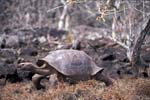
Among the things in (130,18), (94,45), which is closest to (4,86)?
(130,18)

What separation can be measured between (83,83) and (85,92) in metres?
0.81

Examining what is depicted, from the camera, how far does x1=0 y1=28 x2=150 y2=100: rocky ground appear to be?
7914 mm

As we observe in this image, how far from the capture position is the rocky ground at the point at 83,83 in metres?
7.91

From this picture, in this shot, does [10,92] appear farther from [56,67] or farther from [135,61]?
[135,61]

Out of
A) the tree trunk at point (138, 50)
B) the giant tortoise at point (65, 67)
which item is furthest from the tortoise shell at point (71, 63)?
the tree trunk at point (138, 50)

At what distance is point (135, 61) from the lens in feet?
35.3

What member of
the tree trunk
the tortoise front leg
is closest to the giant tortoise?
the tortoise front leg

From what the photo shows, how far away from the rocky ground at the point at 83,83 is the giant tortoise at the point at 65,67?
0.76 feet

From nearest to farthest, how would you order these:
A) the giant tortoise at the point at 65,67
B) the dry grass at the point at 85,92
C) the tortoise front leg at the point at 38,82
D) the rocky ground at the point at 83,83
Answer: the dry grass at the point at 85,92
the rocky ground at the point at 83,83
the giant tortoise at the point at 65,67
the tortoise front leg at the point at 38,82

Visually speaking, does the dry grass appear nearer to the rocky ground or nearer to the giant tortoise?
the rocky ground

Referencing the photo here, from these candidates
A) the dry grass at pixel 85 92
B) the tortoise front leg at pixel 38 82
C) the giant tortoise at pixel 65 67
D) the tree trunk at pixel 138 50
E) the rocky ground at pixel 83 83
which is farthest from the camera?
the tree trunk at pixel 138 50

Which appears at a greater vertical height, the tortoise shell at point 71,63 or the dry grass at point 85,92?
the tortoise shell at point 71,63

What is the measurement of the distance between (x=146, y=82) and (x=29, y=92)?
238 cm

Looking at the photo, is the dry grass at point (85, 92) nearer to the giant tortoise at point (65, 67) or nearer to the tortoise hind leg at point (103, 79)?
the tortoise hind leg at point (103, 79)
